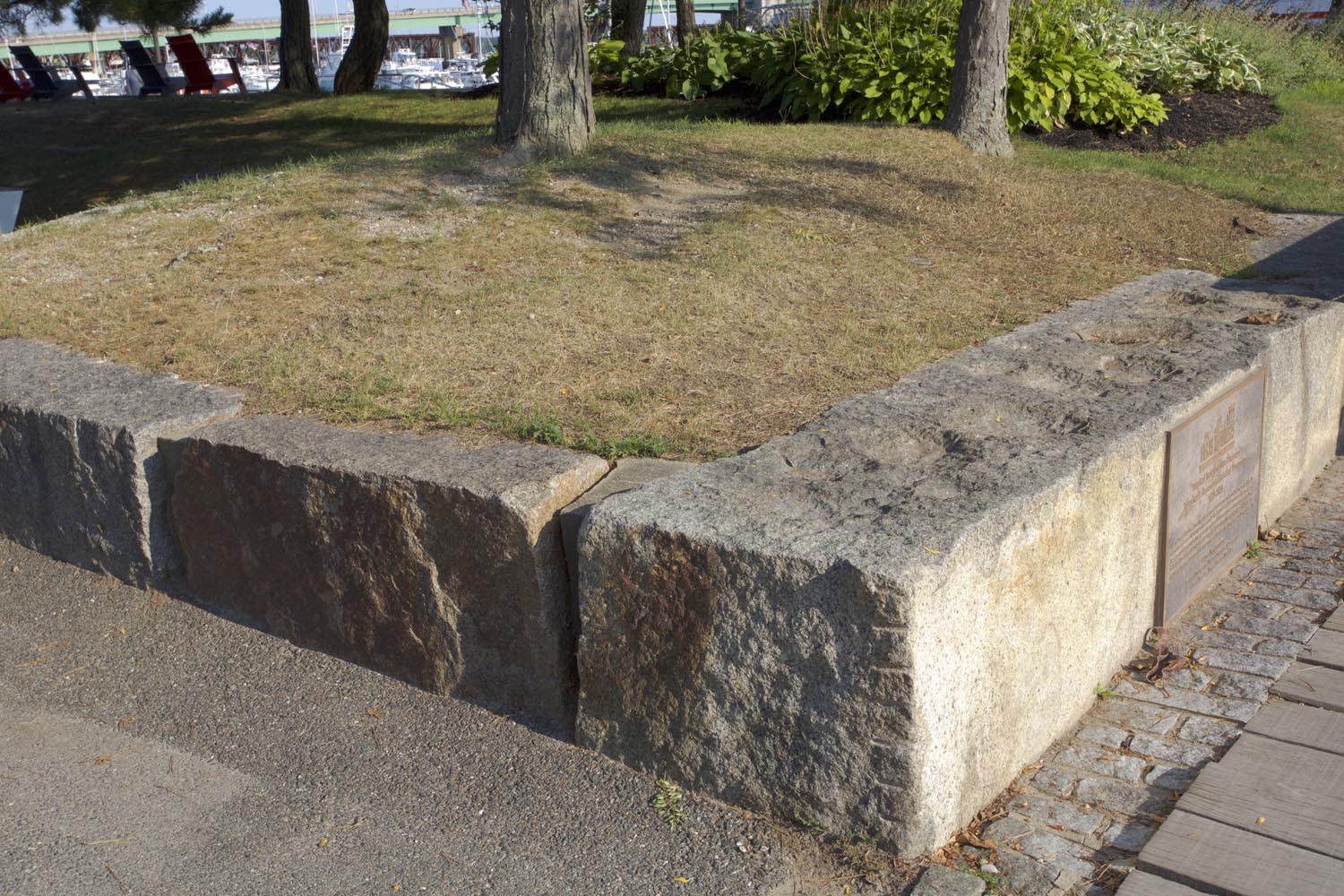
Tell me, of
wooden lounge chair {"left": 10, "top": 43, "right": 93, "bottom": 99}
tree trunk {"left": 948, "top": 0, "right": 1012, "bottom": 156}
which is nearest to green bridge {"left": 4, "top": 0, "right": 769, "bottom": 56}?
wooden lounge chair {"left": 10, "top": 43, "right": 93, "bottom": 99}

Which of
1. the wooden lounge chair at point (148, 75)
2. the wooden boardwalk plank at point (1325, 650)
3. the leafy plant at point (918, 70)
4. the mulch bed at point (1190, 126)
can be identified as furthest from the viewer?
the wooden lounge chair at point (148, 75)

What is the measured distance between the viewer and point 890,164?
8086 mm

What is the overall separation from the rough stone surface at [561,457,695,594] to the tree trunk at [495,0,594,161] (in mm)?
4630

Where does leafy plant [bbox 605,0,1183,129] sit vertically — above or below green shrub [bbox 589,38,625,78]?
below

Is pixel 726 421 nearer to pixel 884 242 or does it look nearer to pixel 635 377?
pixel 635 377

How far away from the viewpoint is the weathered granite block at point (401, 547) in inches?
123

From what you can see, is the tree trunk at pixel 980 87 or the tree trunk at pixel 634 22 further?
the tree trunk at pixel 634 22

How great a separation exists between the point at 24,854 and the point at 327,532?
1.12 meters

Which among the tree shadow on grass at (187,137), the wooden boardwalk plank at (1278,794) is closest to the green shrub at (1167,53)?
the tree shadow on grass at (187,137)

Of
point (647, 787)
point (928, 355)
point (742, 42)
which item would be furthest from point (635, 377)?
point (742, 42)

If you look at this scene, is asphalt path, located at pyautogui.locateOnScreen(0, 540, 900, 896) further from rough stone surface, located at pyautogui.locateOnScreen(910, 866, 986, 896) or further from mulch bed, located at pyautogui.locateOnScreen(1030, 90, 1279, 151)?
mulch bed, located at pyautogui.locateOnScreen(1030, 90, 1279, 151)

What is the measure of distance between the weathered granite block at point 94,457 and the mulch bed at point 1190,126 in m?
8.40

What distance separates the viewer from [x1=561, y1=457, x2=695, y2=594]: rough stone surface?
3.05 m

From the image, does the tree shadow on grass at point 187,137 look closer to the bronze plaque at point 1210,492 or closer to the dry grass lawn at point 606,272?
the dry grass lawn at point 606,272
